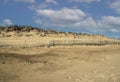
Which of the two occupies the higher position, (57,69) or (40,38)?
(40,38)

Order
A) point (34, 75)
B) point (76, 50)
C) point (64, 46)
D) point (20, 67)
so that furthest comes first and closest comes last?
point (64, 46), point (76, 50), point (20, 67), point (34, 75)

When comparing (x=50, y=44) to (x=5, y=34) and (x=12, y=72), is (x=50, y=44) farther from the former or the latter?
(x=12, y=72)

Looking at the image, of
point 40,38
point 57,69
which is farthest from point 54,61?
point 40,38

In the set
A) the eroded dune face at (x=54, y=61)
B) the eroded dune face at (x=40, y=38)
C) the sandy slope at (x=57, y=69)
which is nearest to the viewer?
the sandy slope at (x=57, y=69)

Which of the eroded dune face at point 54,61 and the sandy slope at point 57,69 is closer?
the sandy slope at point 57,69

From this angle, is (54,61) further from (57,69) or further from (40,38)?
(40,38)

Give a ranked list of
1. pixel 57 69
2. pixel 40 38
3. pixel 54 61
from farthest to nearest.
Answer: pixel 40 38, pixel 54 61, pixel 57 69

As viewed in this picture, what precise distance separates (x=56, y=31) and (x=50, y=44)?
9177mm

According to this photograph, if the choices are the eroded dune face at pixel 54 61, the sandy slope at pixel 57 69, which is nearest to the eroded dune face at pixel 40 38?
the eroded dune face at pixel 54 61

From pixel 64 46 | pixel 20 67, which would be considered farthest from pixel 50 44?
pixel 20 67

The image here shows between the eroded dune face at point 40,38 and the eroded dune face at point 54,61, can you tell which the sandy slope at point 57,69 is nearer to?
the eroded dune face at point 54,61

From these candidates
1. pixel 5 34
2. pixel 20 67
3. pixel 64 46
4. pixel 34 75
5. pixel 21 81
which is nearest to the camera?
pixel 21 81

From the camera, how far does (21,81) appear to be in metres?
17.1

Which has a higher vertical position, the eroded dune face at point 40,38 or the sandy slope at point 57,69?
the eroded dune face at point 40,38
